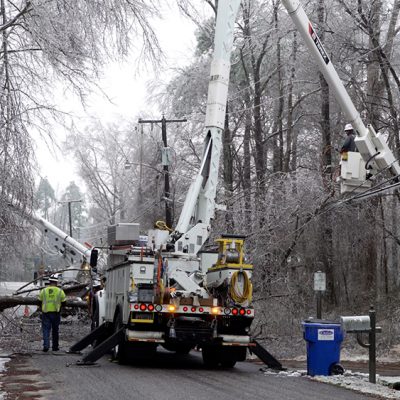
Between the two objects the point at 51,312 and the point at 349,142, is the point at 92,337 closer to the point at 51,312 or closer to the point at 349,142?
the point at 51,312

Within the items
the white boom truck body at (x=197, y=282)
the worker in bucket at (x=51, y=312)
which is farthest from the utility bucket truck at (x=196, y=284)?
the worker in bucket at (x=51, y=312)

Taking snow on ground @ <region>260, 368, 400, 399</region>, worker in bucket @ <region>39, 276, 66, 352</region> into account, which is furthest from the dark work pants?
snow on ground @ <region>260, 368, 400, 399</region>

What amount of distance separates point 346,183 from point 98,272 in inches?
312

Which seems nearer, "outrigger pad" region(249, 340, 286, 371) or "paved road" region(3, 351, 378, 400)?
"paved road" region(3, 351, 378, 400)

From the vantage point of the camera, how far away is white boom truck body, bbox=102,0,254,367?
537 inches

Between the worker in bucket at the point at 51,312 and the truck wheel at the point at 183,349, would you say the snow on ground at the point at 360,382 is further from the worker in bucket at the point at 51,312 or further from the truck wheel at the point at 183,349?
the worker in bucket at the point at 51,312

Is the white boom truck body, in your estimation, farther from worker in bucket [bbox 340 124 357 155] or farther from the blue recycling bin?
→ worker in bucket [bbox 340 124 357 155]

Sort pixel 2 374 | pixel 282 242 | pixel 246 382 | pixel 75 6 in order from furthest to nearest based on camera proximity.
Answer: pixel 282 242, pixel 2 374, pixel 246 382, pixel 75 6

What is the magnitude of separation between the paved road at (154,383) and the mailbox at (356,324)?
100cm

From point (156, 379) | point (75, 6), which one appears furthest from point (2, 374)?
point (75, 6)

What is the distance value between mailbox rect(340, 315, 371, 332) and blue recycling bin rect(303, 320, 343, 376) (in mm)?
482

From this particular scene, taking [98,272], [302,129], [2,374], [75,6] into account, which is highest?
[302,129]

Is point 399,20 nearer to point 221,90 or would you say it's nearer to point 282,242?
point 282,242

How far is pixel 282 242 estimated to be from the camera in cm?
2273
